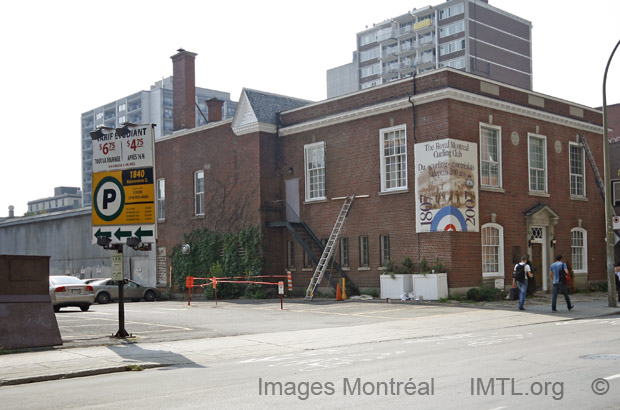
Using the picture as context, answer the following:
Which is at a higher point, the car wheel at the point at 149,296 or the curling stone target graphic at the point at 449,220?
the curling stone target graphic at the point at 449,220

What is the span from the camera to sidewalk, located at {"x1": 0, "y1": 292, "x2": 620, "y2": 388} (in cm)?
1139

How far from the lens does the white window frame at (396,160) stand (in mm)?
27656

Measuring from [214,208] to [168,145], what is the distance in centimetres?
586

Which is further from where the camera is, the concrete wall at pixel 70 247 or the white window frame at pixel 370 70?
the white window frame at pixel 370 70

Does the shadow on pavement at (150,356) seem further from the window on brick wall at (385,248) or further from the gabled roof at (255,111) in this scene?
the gabled roof at (255,111)

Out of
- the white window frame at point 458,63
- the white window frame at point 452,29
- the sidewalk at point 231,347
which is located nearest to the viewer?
the sidewalk at point 231,347

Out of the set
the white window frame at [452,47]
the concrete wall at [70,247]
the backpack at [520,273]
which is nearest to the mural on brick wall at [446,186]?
the backpack at [520,273]

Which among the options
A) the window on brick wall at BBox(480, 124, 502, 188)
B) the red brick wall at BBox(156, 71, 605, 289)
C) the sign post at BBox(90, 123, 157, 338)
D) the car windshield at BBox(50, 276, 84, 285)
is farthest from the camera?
the window on brick wall at BBox(480, 124, 502, 188)

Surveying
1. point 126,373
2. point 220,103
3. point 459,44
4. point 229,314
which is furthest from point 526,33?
point 126,373

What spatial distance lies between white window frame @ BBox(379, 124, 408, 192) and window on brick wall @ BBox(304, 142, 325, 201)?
3471 millimetres

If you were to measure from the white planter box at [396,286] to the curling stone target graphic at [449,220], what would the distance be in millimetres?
2244

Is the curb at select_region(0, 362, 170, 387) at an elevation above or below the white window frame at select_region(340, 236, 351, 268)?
below

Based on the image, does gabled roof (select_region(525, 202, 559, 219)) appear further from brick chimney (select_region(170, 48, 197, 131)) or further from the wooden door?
brick chimney (select_region(170, 48, 197, 131))

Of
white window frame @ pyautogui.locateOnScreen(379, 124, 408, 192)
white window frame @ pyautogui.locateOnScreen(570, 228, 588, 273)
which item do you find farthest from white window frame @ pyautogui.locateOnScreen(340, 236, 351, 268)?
white window frame @ pyautogui.locateOnScreen(570, 228, 588, 273)
